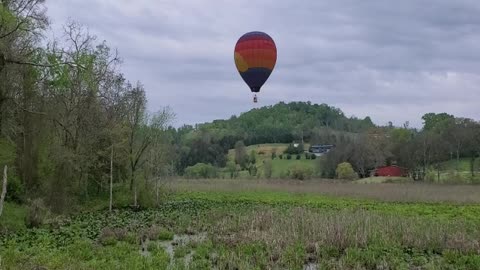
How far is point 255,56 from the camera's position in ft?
87.9

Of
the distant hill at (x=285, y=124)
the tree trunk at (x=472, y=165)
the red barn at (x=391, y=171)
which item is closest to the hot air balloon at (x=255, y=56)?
the tree trunk at (x=472, y=165)

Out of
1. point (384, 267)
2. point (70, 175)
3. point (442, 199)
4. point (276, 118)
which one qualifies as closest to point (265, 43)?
point (70, 175)

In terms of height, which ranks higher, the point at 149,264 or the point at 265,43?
the point at 265,43

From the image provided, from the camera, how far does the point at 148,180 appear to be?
123 ft

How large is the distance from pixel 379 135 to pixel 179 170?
39.8 metres

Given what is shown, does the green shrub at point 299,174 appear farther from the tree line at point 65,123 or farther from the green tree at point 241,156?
the tree line at point 65,123

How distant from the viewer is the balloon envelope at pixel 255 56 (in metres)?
26.7

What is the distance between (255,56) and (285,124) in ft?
391

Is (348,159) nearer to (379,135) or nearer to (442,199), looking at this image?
(379,135)

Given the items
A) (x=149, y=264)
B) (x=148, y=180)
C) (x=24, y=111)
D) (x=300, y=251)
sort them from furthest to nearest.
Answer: (x=148, y=180) < (x=24, y=111) < (x=300, y=251) < (x=149, y=264)

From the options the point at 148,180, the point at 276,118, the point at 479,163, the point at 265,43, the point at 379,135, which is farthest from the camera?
the point at 276,118

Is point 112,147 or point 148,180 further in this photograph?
point 148,180

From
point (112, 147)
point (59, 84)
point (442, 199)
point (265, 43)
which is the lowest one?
point (442, 199)

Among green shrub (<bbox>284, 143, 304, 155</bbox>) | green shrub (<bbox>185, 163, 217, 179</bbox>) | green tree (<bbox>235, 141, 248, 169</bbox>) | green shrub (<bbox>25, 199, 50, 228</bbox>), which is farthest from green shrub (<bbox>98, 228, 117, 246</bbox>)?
green shrub (<bbox>284, 143, 304, 155</bbox>)
